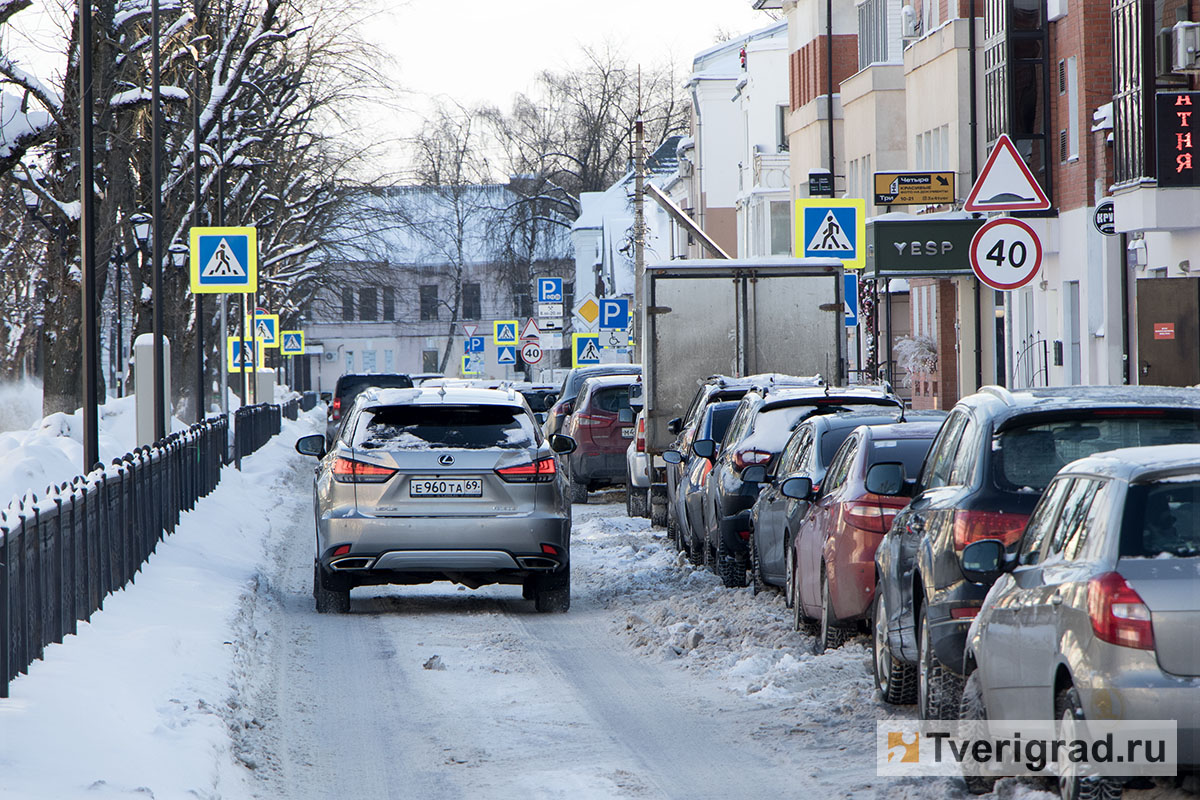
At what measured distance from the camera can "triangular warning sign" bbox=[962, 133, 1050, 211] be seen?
14781 millimetres

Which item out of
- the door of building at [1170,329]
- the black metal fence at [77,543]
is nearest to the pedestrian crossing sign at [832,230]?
Answer: the door of building at [1170,329]

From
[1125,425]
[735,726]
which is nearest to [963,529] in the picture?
[1125,425]

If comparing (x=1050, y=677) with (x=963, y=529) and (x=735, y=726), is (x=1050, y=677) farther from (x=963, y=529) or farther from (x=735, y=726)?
(x=735, y=726)

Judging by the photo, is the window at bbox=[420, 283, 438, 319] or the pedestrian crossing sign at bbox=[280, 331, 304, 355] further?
the window at bbox=[420, 283, 438, 319]

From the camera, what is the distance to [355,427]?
1371 centimetres

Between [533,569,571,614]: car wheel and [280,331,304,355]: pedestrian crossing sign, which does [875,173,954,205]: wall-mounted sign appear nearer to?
[533,569,571,614]: car wheel

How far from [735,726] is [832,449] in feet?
13.3

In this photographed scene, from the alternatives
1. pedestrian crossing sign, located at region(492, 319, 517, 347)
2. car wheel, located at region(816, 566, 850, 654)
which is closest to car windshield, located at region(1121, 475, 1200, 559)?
car wheel, located at region(816, 566, 850, 654)

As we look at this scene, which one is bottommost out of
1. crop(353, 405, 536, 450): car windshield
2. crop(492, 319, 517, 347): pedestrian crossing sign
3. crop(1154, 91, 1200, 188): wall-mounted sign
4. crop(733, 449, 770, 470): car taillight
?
crop(733, 449, 770, 470): car taillight

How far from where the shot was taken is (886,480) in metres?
9.57

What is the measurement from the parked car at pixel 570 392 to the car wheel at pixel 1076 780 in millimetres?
21575

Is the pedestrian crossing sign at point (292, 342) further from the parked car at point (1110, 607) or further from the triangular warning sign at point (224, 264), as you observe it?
the parked car at point (1110, 607)

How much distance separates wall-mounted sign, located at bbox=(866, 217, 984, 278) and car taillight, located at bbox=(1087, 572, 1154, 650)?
101 ft

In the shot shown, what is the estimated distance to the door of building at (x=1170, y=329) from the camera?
90.5 feet
